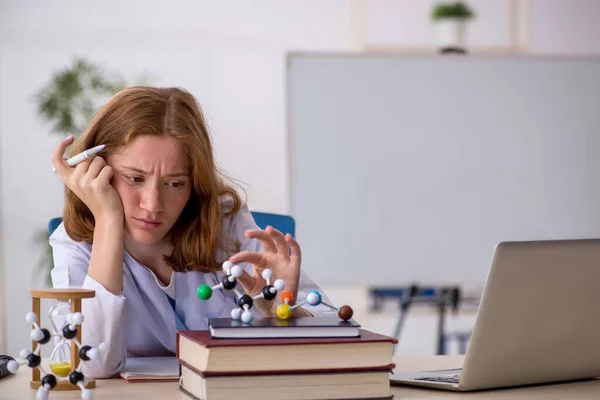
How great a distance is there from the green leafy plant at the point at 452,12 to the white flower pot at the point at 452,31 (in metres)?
0.03

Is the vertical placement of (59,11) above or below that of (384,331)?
above

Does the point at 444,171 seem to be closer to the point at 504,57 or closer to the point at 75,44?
the point at 504,57

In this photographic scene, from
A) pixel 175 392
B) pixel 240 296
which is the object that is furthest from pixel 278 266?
pixel 175 392

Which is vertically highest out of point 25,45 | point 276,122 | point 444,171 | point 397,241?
point 25,45

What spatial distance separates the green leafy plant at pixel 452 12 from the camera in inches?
168

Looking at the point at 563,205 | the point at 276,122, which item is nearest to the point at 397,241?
the point at 563,205

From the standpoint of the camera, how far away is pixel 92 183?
4.60ft

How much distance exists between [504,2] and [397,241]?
69.5 inches

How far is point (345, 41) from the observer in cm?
454

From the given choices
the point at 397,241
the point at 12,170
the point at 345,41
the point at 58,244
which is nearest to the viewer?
the point at 58,244

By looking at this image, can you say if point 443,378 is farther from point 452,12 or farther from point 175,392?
point 452,12

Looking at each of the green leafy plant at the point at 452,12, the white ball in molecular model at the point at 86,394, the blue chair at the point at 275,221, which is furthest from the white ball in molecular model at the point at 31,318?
the green leafy plant at the point at 452,12

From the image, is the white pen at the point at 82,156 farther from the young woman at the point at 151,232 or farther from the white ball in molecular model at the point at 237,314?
the white ball in molecular model at the point at 237,314

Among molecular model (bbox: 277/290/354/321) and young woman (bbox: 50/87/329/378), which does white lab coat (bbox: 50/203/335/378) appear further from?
molecular model (bbox: 277/290/354/321)
